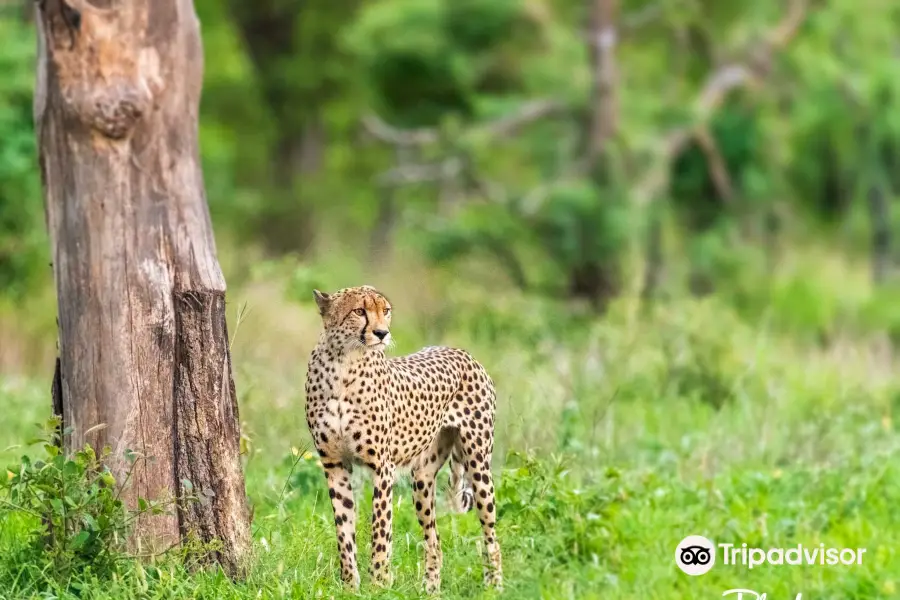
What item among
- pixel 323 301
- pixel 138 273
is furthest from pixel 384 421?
pixel 138 273

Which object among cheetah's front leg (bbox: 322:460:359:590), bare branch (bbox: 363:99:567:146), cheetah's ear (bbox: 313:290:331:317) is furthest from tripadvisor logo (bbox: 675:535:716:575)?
bare branch (bbox: 363:99:567:146)

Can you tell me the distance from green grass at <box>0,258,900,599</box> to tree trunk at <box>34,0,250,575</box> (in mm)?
351

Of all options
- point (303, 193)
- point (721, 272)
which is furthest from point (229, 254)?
point (303, 193)

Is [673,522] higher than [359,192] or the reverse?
the reverse

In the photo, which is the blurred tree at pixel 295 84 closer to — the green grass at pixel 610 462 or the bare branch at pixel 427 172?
the bare branch at pixel 427 172

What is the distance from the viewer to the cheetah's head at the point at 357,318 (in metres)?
5.26

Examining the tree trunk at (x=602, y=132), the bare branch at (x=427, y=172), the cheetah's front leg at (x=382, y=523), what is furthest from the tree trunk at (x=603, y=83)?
the cheetah's front leg at (x=382, y=523)

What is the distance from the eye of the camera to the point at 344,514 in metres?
5.56

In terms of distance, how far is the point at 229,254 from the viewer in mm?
14875

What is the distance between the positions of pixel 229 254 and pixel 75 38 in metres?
9.07

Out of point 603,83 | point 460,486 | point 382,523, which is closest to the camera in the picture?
point 382,523

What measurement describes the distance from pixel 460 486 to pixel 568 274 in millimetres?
8848

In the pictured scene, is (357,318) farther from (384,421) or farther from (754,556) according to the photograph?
(754,556)

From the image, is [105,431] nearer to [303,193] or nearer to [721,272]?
[721,272]
